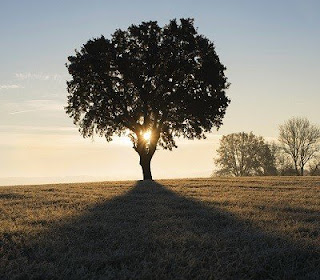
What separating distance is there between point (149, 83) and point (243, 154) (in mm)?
62667

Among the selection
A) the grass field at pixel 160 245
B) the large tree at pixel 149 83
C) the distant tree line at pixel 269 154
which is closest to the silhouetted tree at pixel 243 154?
the distant tree line at pixel 269 154

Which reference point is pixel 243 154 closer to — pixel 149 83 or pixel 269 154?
pixel 269 154

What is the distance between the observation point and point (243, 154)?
9556 cm

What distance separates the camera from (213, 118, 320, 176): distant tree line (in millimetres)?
90188

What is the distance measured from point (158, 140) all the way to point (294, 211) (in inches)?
1100

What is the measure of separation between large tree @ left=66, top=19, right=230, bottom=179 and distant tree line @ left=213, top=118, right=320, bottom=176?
53.9 metres

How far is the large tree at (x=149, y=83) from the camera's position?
123 feet

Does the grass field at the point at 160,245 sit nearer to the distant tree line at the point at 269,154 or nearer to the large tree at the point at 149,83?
the large tree at the point at 149,83

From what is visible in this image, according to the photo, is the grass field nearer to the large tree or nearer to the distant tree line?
the large tree

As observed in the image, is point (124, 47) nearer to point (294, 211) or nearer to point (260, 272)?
point (294, 211)

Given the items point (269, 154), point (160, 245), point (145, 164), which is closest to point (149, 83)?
point (145, 164)

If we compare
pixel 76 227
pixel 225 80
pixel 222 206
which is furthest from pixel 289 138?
pixel 76 227

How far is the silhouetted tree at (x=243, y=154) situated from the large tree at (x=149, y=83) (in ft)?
187

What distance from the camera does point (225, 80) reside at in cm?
3981
